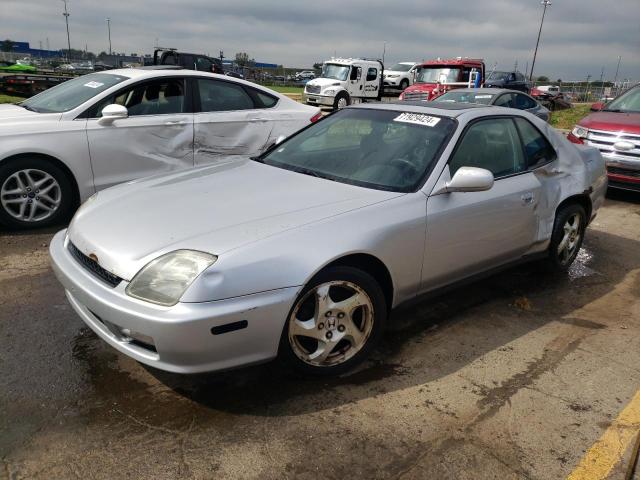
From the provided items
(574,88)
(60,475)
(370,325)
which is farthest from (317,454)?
(574,88)

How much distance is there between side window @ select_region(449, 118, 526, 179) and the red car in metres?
4.43

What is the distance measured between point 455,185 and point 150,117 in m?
3.68

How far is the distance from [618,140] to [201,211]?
6.88m

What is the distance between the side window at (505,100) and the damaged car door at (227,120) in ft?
18.9

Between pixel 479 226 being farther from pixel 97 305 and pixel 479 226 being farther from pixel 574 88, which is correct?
pixel 574 88

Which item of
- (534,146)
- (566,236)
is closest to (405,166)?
(534,146)

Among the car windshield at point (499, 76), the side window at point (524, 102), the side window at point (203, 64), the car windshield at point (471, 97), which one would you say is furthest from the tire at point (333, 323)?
the car windshield at point (499, 76)

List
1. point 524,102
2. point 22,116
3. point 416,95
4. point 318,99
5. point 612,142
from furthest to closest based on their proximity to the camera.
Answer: point 318,99 → point 416,95 → point 524,102 → point 612,142 → point 22,116

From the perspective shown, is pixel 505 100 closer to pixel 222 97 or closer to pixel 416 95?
pixel 416 95

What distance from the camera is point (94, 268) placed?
8.85 feet

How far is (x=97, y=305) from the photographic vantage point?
2512mm

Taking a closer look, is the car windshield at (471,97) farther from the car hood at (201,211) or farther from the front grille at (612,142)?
the car hood at (201,211)

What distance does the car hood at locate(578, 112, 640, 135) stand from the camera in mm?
7546

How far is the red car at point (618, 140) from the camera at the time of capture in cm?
742
